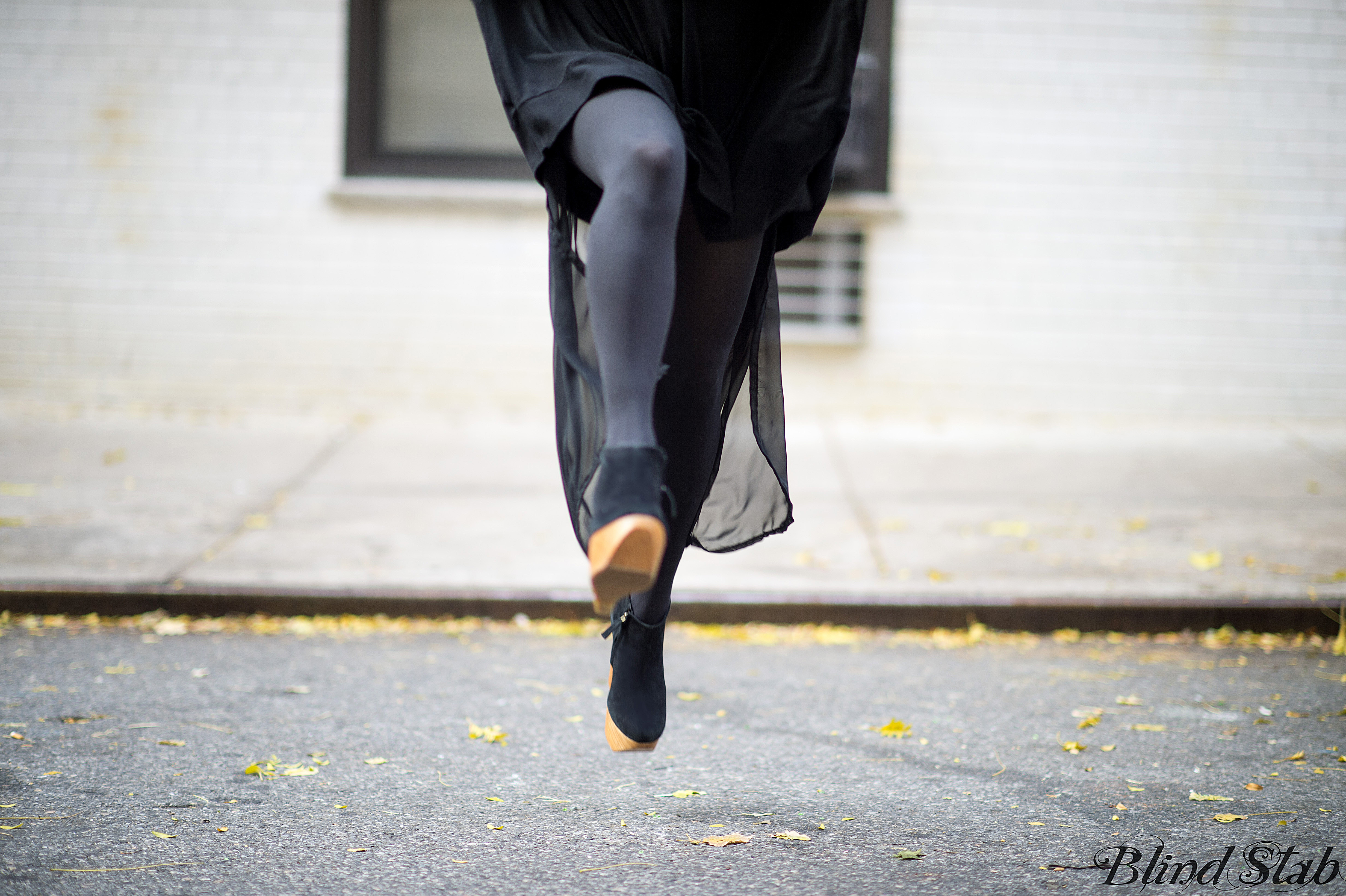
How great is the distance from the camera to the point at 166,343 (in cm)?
835

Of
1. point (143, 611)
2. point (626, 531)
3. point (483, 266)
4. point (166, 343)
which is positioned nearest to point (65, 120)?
point (166, 343)

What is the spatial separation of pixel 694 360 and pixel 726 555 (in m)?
2.74

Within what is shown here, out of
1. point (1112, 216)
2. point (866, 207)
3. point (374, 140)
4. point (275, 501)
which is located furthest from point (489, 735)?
point (1112, 216)

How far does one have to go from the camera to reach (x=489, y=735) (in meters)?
3.34

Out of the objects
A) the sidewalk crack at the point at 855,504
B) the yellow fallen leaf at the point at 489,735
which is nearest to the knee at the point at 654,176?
the yellow fallen leaf at the point at 489,735

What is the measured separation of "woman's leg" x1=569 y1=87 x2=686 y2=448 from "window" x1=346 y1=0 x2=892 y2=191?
633cm

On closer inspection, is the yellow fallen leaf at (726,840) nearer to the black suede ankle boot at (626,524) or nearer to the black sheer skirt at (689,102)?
the black sheer skirt at (689,102)

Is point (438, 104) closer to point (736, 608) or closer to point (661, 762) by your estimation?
point (736, 608)

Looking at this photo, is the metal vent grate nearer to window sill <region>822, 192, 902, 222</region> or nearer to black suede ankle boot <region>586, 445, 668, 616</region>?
window sill <region>822, 192, 902, 222</region>

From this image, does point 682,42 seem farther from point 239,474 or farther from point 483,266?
point 483,266

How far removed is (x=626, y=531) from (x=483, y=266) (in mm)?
6684

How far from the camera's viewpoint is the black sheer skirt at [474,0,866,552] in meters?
2.28

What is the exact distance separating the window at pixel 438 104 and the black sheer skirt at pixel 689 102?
5937 millimetres

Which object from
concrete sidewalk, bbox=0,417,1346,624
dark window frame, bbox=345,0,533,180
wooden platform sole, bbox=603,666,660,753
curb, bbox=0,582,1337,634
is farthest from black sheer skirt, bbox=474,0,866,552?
dark window frame, bbox=345,0,533,180
